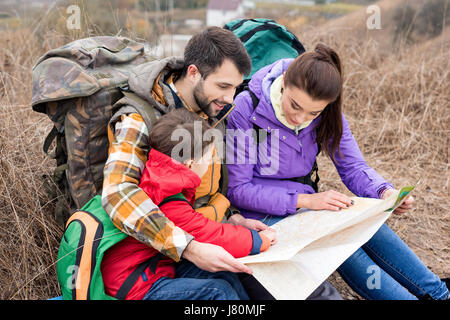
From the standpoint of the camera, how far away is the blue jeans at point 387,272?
76.5 inches

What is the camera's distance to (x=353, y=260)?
2.03 metres

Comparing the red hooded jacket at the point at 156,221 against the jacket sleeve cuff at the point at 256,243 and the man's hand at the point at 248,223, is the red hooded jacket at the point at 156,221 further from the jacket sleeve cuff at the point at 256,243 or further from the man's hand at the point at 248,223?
the man's hand at the point at 248,223

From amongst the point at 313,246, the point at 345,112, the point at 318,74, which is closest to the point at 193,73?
the point at 318,74

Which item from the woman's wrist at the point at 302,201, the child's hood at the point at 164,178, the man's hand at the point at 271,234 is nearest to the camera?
the child's hood at the point at 164,178

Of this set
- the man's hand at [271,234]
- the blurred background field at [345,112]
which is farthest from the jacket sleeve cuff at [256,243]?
the blurred background field at [345,112]

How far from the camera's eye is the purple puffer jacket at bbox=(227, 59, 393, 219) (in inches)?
82.5

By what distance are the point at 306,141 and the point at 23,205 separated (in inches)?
61.7

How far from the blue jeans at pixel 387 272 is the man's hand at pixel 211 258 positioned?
0.59m

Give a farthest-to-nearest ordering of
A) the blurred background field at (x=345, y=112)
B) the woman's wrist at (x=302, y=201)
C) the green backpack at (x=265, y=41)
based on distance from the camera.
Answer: the green backpack at (x=265, y=41), the blurred background field at (x=345, y=112), the woman's wrist at (x=302, y=201)

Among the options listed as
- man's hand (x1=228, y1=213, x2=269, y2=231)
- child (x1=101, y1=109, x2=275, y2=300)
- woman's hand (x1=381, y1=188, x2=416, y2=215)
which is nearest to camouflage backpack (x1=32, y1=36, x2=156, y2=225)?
child (x1=101, y1=109, x2=275, y2=300)

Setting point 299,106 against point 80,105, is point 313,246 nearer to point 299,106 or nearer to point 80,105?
point 299,106

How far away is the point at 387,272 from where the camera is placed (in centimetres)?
211

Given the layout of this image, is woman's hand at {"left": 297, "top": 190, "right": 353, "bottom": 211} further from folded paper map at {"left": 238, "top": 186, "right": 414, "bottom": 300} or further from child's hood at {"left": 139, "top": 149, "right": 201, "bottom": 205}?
child's hood at {"left": 139, "top": 149, "right": 201, "bottom": 205}

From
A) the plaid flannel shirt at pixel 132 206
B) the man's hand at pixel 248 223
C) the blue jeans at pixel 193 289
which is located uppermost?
the plaid flannel shirt at pixel 132 206
